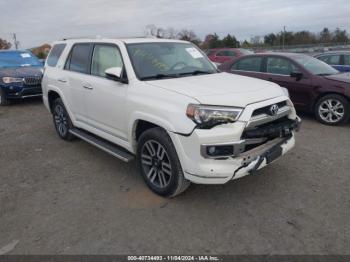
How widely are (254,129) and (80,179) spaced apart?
2.52 metres

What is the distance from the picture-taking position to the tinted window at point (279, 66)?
734cm

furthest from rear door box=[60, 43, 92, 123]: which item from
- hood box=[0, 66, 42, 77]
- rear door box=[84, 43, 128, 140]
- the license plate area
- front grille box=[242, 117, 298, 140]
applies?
hood box=[0, 66, 42, 77]

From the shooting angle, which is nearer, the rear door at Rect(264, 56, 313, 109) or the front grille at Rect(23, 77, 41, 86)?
the rear door at Rect(264, 56, 313, 109)

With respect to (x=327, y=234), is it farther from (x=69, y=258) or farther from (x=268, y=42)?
(x=268, y=42)

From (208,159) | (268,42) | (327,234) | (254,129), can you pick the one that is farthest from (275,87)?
(268,42)

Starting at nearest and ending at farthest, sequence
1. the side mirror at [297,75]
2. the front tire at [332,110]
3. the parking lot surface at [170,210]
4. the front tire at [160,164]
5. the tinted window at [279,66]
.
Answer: the parking lot surface at [170,210] < the front tire at [160,164] < the front tire at [332,110] < the side mirror at [297,75] < the tinted window at [279,66]

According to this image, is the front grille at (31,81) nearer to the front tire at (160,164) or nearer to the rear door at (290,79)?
the rear door at (290,79)

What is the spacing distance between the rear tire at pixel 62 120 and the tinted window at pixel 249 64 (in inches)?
183

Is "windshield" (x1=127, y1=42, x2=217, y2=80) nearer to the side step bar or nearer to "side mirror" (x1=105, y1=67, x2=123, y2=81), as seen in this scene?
"side mirror" (x1=105, y1=67, x2=123, y2=81)

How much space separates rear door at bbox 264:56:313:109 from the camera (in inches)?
275

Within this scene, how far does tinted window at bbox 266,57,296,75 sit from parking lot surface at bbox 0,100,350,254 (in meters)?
2.56

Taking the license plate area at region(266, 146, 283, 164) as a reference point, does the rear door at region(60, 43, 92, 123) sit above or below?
above

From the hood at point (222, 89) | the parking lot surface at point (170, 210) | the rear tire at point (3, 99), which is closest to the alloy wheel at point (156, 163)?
the parking lot surface at point (170, 210)

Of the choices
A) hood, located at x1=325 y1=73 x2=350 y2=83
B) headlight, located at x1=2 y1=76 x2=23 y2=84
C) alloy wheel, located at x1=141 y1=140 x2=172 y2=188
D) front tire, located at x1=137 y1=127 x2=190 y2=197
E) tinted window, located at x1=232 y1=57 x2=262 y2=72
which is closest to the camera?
front tire, located at x1=137 y1=127 x2=190 y2=197
